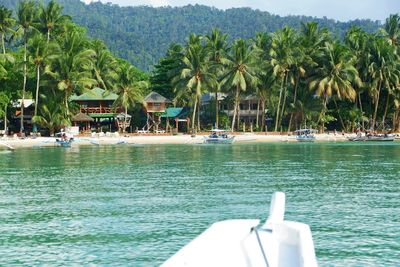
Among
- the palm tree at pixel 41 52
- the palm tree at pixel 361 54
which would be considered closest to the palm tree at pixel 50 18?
the palm tree at pixel 41 52

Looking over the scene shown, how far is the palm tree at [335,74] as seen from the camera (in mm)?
76438

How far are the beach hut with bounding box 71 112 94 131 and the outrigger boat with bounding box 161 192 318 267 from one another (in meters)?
73.8

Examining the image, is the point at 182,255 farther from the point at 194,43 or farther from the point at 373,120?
the point at 373,120

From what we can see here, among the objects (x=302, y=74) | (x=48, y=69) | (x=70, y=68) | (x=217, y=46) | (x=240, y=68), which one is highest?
(x=217, y=46)

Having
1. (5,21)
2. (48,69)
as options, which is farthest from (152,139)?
(5,21)

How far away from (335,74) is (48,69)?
32.5 meters

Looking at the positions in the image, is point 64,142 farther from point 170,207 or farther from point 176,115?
point 170,207

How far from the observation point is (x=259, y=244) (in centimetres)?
749

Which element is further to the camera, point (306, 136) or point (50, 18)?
point (50, 18)

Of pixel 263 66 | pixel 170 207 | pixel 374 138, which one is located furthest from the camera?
pixel 263 66

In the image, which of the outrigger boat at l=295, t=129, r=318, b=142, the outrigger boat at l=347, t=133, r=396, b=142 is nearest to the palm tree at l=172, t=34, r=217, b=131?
the outrigger boat at l=295, t=129, r=318, b=142

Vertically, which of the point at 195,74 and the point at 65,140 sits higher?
the point at 195,74

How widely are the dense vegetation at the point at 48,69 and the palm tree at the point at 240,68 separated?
36.4 feet

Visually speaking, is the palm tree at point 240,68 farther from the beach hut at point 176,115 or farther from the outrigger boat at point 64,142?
the outrigger boat at point 64,142
